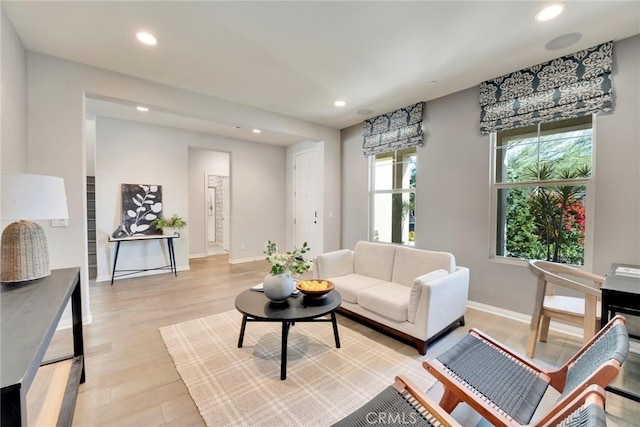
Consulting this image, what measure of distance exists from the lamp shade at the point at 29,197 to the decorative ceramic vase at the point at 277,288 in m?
1.41

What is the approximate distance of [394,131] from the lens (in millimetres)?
4273

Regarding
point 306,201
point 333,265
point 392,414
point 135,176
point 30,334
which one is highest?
point 135,176

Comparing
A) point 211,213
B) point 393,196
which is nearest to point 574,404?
point 393,196

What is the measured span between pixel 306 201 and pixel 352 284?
328 cm

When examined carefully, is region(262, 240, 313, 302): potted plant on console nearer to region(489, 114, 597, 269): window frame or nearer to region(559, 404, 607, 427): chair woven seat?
region(559, 404, 607, 427): chair woven seat

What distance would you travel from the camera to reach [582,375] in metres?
1.13

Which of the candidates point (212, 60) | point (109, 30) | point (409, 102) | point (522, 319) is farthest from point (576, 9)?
point (109, 30)

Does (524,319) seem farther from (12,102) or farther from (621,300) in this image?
(12,102)

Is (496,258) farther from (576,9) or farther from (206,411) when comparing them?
(206,411)

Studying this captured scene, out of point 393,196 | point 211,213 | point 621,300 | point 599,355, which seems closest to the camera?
point 599,355

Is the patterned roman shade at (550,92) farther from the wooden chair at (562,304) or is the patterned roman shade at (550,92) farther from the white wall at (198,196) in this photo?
the white wall at (198,196)

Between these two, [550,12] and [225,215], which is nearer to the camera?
[550,12]

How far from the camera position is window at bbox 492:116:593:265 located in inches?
106

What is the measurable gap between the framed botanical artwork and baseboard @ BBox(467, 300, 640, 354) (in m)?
5.22
